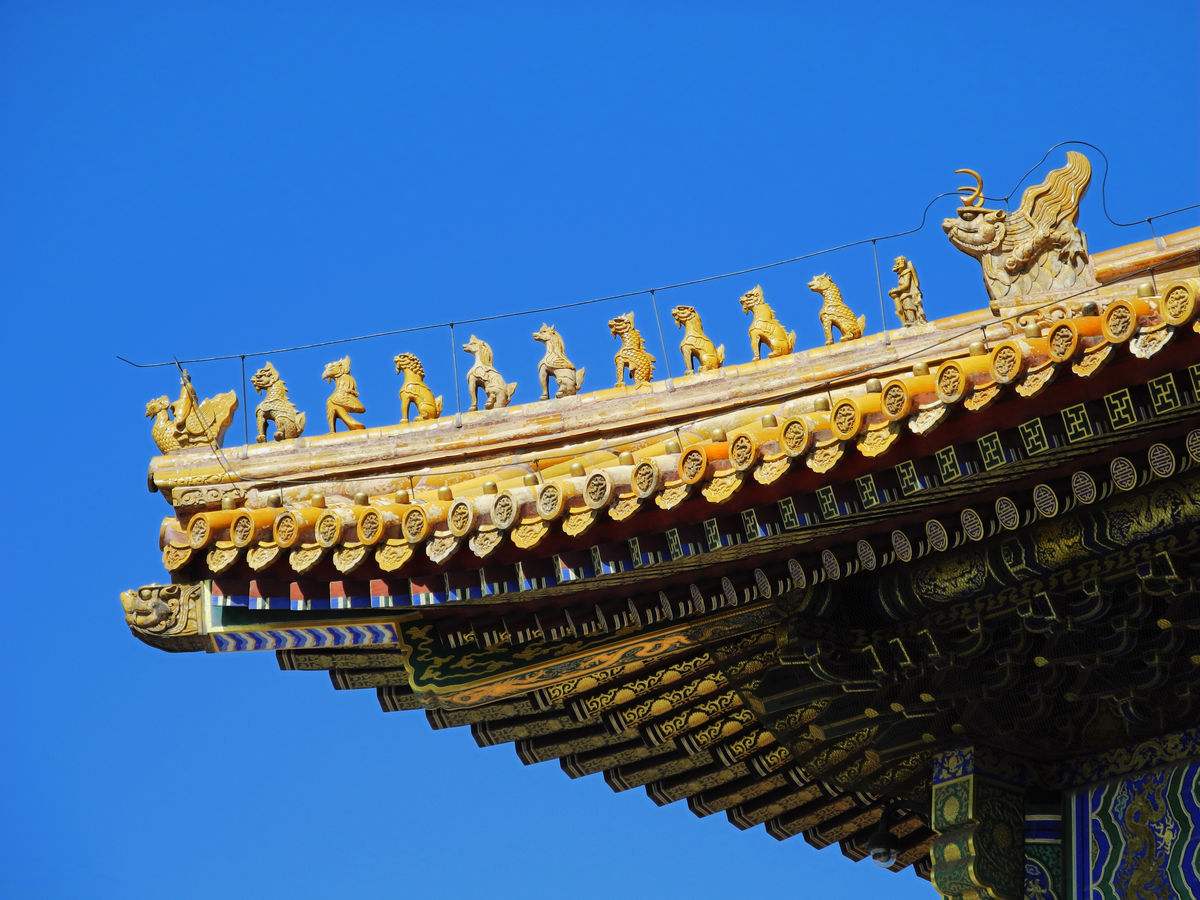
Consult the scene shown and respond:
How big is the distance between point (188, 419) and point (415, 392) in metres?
1.34

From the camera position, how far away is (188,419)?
34.9 feet

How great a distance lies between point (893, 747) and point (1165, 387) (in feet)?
11.4

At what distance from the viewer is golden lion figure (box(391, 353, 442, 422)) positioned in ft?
36.8

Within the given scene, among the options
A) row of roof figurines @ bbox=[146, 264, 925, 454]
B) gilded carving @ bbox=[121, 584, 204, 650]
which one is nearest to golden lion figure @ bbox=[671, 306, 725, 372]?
row of roof figurines @ bbox=[146, 264, 925, 454]

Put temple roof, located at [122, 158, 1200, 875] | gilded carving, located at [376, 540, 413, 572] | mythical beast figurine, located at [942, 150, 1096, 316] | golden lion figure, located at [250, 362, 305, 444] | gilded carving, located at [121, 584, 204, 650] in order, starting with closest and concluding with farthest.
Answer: temple roof, located at [122, 158, 1200, 875] < gilded carving, located at [376, 540, 413, 572] < mythical beast figurine, located at [942, 150, 1096, 316] < gilded carving, located at [121, 584, 204, 650] < golden lion figure, located at [250, 362, 305, 444]

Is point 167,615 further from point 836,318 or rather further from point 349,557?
point 836,318

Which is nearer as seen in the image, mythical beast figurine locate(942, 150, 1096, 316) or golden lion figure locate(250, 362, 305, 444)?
mythical beast figurine locate(942, 150, 1096, 316)

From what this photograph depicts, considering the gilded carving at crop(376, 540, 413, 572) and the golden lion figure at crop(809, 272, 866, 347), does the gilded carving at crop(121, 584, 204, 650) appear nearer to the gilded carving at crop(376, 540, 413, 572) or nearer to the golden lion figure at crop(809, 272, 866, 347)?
the gilded carving at crop(376, 540, 413, 572)

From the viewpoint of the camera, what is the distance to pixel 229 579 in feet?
30.6

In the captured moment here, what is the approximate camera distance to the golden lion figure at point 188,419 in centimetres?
1054

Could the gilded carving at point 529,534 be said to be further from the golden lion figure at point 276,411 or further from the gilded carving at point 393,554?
the golden lion figure at point 276,411

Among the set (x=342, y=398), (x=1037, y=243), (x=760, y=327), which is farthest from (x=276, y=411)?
(x=1037, y=243)

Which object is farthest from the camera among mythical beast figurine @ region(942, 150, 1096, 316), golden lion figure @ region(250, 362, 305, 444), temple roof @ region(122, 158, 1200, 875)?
golden lion figure @ region(250, 362, 305, 444)

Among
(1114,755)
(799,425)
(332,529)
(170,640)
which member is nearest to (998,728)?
(1114,755)
